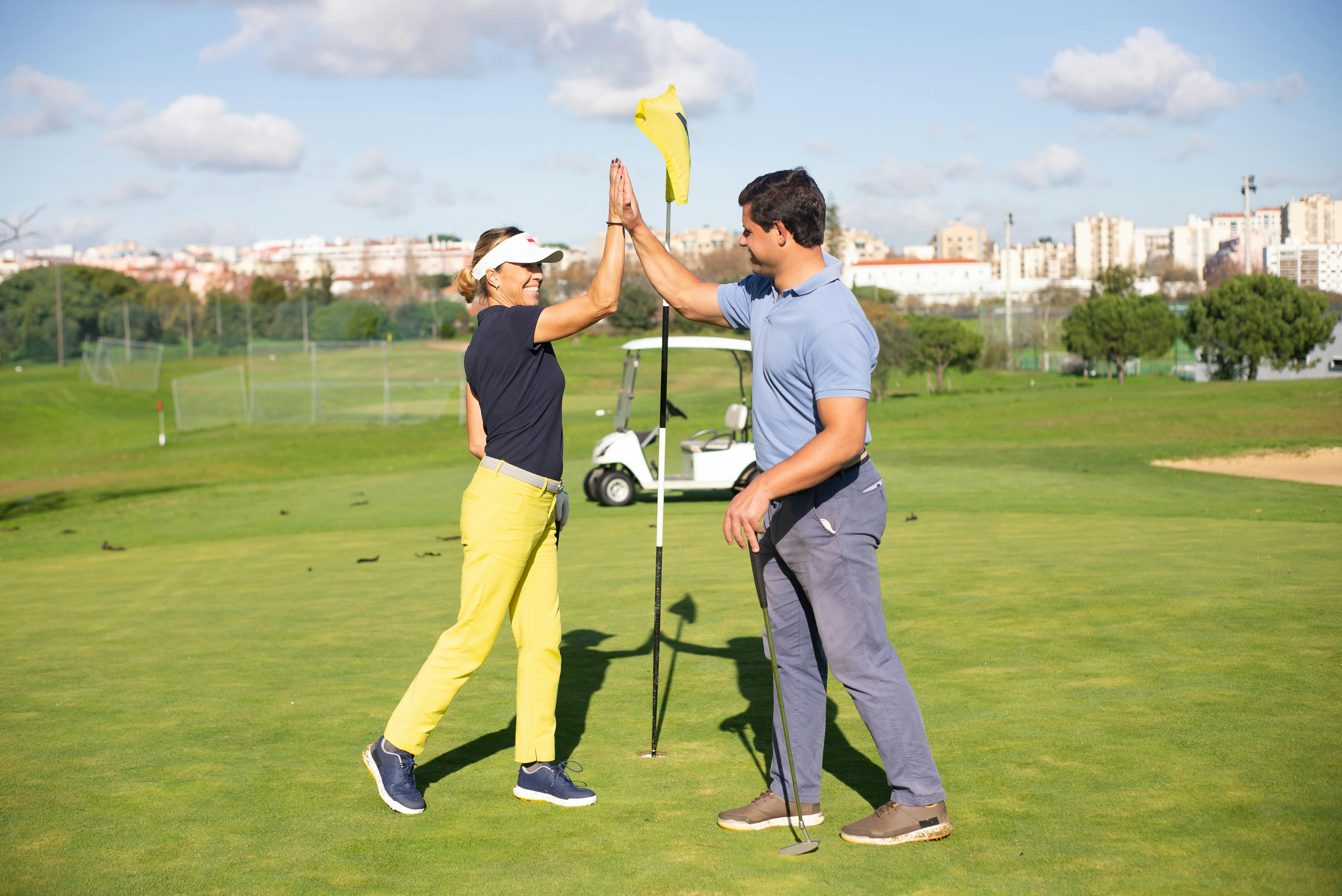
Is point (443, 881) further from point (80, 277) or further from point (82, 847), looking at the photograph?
point (80, 277)

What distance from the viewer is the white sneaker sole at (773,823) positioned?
3838 mm

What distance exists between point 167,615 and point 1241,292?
41.4 meters

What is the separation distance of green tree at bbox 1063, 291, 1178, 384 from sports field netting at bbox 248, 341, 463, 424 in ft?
83.8

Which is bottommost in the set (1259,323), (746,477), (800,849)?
(800,849)

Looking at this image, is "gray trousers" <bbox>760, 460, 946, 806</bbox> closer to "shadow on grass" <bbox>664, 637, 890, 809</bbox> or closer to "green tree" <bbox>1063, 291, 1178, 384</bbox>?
"shadow on grass" <bbox>664, 637, 890, 809</bbox>

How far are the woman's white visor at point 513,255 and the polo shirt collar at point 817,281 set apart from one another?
993mm

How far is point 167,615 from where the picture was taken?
8.45m

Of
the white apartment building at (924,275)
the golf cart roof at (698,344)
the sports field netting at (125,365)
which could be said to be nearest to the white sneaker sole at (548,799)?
the golf cart roof at (698,344)

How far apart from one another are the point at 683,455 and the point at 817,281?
12857 millimetres

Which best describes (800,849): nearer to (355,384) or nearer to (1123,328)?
(355,384)

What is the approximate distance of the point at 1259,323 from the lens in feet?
135

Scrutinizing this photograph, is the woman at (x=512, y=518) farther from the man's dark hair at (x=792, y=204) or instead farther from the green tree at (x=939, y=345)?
the green tree at (x=939, y=345)

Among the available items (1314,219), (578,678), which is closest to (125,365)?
(578,678)

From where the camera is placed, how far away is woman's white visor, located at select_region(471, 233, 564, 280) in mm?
4324
